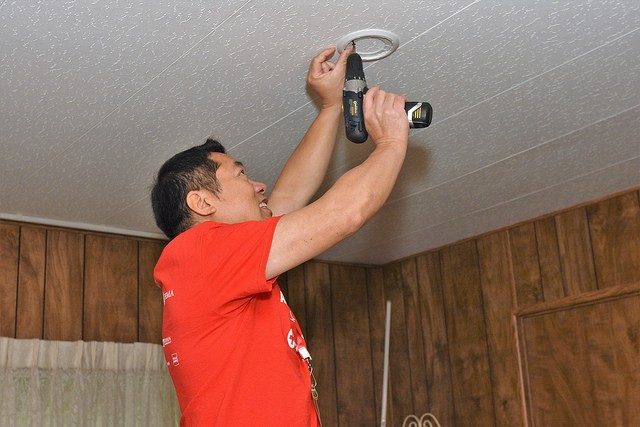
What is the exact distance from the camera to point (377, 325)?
3.86 meters

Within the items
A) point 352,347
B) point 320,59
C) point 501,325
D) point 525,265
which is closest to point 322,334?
point 352,347

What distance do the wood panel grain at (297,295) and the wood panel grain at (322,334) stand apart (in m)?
0.02

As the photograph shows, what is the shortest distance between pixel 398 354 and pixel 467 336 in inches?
16.2

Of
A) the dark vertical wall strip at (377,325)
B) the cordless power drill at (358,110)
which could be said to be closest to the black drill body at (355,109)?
the cordless power drill at (358,110)

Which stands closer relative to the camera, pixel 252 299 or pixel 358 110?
pixel 252 299

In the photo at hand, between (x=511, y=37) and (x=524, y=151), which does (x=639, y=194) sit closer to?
(x=524, y=151)

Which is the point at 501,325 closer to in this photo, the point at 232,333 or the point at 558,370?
the point at 558,370

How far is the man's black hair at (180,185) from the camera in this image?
5.58ft

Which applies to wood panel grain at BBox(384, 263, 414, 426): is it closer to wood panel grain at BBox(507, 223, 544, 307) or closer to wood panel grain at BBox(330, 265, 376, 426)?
wood panel grain at BBox(330, 265, 376, 426)

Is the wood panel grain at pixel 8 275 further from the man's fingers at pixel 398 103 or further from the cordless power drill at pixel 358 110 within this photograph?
the man's fingers at pixel 398 103


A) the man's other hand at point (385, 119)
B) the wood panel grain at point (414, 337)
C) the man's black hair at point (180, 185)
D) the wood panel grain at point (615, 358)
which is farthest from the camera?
the wood panel grain at point (414, 337)

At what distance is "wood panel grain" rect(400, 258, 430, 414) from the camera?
365cm

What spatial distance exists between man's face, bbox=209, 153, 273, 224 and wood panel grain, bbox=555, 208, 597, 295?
68.3 inches

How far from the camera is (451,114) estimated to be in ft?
7.41
